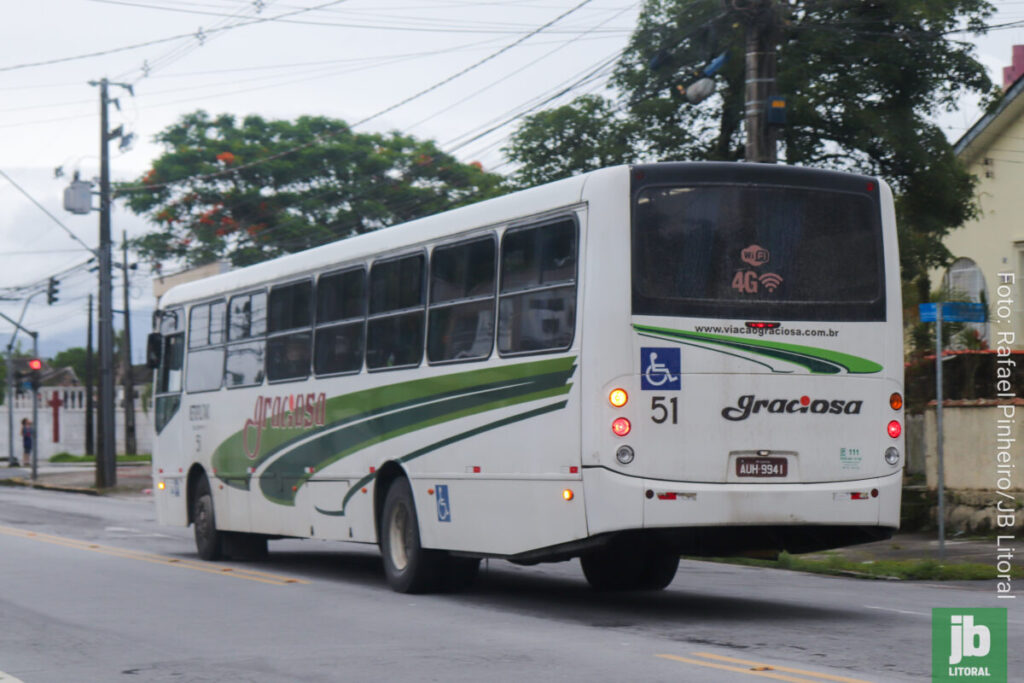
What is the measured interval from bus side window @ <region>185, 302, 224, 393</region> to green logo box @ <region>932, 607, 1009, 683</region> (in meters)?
9.27

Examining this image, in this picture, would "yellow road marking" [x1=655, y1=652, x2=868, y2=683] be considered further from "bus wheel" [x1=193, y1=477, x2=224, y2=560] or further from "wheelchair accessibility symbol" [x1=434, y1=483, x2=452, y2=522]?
"bus wheel" [x1=193, y1=477, x2=224, y2=560]

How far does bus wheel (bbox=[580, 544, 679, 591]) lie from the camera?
44.0 feet

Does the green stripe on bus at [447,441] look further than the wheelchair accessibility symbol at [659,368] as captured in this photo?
Yes

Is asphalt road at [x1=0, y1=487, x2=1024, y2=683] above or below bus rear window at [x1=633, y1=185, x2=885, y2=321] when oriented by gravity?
below

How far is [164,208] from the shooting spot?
51375mm

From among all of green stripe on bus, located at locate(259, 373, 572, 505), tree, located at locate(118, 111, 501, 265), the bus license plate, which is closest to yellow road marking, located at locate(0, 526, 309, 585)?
green stripe on bus, located at locate(259, 373, 572, 505)

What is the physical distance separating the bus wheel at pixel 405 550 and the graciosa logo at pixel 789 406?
11.3 feet

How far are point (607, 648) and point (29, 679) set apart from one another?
138 inches

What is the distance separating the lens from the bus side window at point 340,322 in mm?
14359

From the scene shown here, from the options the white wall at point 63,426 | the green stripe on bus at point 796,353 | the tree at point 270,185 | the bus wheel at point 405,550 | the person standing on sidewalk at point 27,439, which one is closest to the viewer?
the green stripe on bus at point 796,353

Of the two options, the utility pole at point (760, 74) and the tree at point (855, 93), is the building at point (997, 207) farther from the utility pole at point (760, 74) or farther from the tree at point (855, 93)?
the utility pole at point (760, 74)

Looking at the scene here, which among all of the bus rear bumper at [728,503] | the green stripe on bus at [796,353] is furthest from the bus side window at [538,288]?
the bus rear bumper at [728,503]

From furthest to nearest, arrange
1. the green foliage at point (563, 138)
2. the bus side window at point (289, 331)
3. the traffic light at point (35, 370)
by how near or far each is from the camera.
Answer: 1. the traffic light at point (35, 370)
2. the green foliage at point (563, 138)
3. the bus side window at point (289, 331)

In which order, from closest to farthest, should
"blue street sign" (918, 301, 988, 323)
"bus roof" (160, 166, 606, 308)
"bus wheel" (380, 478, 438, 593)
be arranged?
1. "bus roof" (160, 166, 606, 308)
2. "bus wheel" (380, 478, 438, 593)
3. "blue street sign" (918, 301, 988, 323)
